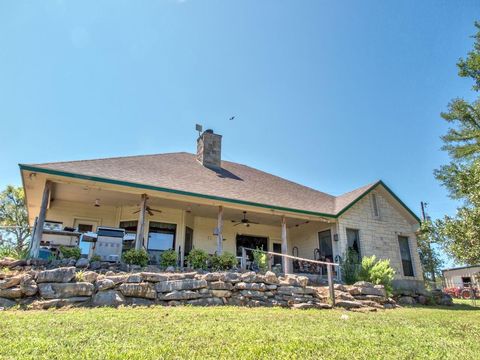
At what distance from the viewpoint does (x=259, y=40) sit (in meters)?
12.5

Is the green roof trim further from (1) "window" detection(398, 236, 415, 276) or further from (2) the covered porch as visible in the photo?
(1) "window" detection(398, 236, 415, 276)

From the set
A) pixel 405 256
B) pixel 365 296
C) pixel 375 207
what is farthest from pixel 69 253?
pixel 405 256

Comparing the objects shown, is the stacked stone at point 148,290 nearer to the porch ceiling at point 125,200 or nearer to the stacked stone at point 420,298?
the stacked stone at point 420,298

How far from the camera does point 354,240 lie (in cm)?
1330

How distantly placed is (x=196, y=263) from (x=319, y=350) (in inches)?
237

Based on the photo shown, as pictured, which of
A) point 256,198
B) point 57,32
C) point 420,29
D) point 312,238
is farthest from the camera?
point 312,238

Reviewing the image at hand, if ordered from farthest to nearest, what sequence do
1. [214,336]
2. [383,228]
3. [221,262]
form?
[383,228] → [221,262] → [214,336]

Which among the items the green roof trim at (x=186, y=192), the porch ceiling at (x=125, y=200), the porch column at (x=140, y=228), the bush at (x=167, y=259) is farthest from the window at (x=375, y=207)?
the porch column at (x=140, y=228)

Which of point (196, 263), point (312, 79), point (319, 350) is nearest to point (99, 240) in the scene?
point (196, 263)

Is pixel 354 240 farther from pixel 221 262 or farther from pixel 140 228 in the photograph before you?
pixel 140 228

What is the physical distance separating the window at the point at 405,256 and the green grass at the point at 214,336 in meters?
8.69

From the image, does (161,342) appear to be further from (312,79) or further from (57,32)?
(312,79)

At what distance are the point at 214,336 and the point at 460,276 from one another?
101 feet

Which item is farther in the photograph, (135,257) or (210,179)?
(210,179)
